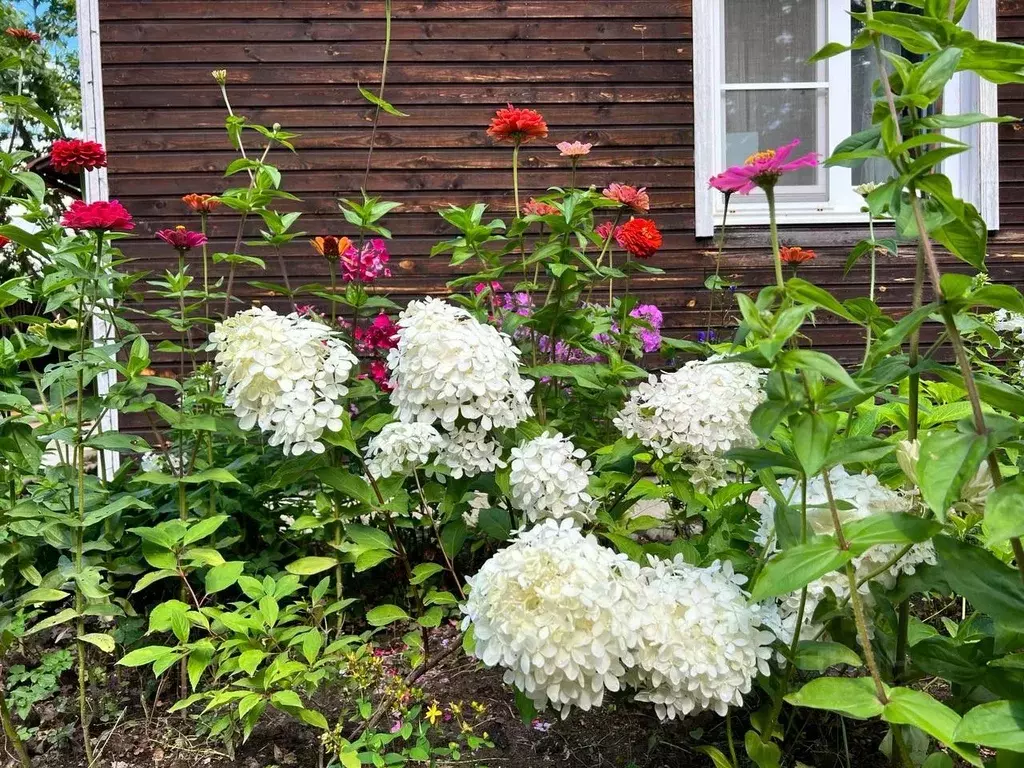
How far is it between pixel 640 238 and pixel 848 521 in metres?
1.05

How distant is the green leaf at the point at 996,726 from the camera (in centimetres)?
84

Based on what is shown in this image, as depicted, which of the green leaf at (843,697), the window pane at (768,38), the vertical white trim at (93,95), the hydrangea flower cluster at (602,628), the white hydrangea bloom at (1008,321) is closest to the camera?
the green leaf at (843,697)

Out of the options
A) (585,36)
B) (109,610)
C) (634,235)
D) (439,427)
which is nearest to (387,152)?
(585,36)

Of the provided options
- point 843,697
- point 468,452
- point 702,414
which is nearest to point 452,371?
point 468,452

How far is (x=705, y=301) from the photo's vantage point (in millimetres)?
4254

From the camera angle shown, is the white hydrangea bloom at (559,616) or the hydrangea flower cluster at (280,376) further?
the hydrangea flower cluster at (280,376)

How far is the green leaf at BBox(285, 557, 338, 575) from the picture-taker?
1.61 meters

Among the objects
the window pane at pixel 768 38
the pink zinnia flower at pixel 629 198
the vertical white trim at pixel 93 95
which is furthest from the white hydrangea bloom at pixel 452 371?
the window pane at pixel 768 38

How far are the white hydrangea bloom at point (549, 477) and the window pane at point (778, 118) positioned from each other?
135 inches

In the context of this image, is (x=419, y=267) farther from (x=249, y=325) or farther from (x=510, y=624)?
(x=510, y=624)

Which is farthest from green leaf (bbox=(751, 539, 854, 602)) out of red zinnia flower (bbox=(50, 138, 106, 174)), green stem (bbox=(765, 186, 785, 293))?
red zinnia flower (bbox=(50, 138, 106, 174))

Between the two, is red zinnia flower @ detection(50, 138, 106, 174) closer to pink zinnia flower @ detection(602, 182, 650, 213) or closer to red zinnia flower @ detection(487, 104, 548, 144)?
red zinnia flower @ detection(487, 104, 548, 144)

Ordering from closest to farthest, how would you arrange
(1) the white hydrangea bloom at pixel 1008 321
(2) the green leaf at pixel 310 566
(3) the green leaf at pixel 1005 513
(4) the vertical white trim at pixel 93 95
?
(3) the green leaf at pixel 1005 513 → (2) the green leaf at pixel 310 566 → (1) the white hydrangea bloom at pixel 1008 321 → (4) the vertical white trim at pixel 93 95

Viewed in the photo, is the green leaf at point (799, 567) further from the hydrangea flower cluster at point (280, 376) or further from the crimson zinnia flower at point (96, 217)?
the crimson zinnia flower at point (96, 217)
